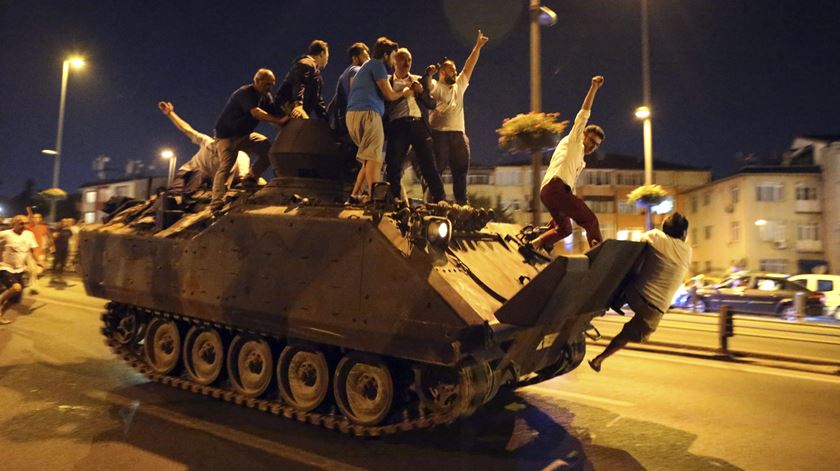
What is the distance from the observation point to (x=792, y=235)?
129ft

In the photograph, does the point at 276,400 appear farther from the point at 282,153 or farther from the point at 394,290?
the point at 282,153

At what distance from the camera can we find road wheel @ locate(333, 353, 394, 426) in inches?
202

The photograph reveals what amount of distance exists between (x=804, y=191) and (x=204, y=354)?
42164 millimetres

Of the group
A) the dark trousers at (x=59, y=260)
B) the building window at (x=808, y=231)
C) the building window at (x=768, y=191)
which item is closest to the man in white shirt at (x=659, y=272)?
the dark trousers at (x=59, y=260)

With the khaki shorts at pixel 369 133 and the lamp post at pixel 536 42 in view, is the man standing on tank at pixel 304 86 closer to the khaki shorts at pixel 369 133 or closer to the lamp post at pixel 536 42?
the khaki shorts at pixel 369 133

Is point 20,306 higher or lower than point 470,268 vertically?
lower

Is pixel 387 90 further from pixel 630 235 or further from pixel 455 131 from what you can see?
pixel 630 235

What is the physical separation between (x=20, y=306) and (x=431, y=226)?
12.1 meters

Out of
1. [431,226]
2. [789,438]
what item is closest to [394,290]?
[431,226]

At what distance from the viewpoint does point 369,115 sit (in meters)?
6.45

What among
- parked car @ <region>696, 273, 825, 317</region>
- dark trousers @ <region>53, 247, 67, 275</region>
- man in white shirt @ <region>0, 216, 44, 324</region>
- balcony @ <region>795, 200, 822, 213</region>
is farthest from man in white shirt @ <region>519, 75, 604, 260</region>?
balcony @ <region>795, 200, 822, 213</region>

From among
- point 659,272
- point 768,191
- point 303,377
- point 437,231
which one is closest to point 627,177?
point 768,191

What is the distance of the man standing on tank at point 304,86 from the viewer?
764cm

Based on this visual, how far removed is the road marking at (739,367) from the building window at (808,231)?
35408 millimetres
